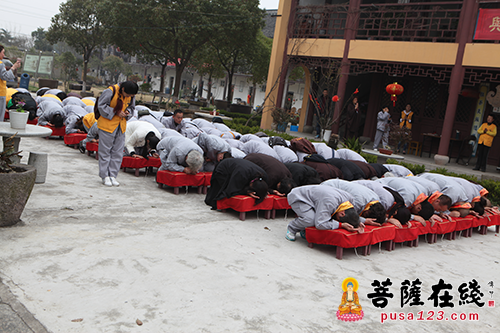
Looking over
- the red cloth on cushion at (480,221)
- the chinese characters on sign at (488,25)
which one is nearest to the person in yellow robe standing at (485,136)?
the chinese characters on sign at (488,25)

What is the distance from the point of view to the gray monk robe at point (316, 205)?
4965mm

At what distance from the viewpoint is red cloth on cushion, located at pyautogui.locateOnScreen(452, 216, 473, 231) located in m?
Result: 6.66

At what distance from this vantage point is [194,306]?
3336 mm

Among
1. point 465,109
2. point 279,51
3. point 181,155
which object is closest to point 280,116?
point 279,51

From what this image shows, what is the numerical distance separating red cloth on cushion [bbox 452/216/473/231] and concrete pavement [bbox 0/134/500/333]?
0.45 meters

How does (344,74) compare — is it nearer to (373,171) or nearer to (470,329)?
(373,171)

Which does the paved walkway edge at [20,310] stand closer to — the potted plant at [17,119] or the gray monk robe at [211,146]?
the potted plant at [17,119]

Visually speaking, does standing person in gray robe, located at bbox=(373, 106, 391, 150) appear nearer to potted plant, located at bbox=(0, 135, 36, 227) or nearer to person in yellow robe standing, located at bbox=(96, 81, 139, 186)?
person in yellow robe standing, located at bbox=(96, 81, 139, 186)

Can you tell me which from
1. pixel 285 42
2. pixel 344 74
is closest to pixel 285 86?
pixel 285 42

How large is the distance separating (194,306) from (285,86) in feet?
46.5

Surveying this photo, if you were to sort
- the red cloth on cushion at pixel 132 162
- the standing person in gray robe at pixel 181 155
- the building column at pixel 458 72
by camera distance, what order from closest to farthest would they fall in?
the standing person in gray robe at pixel 181 155
the red cloth on cushion at pixel 132 162
the building column at pixel 458 72

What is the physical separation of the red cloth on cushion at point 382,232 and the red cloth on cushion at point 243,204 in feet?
4.89

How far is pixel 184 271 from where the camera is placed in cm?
393

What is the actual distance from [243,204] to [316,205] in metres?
1.16
